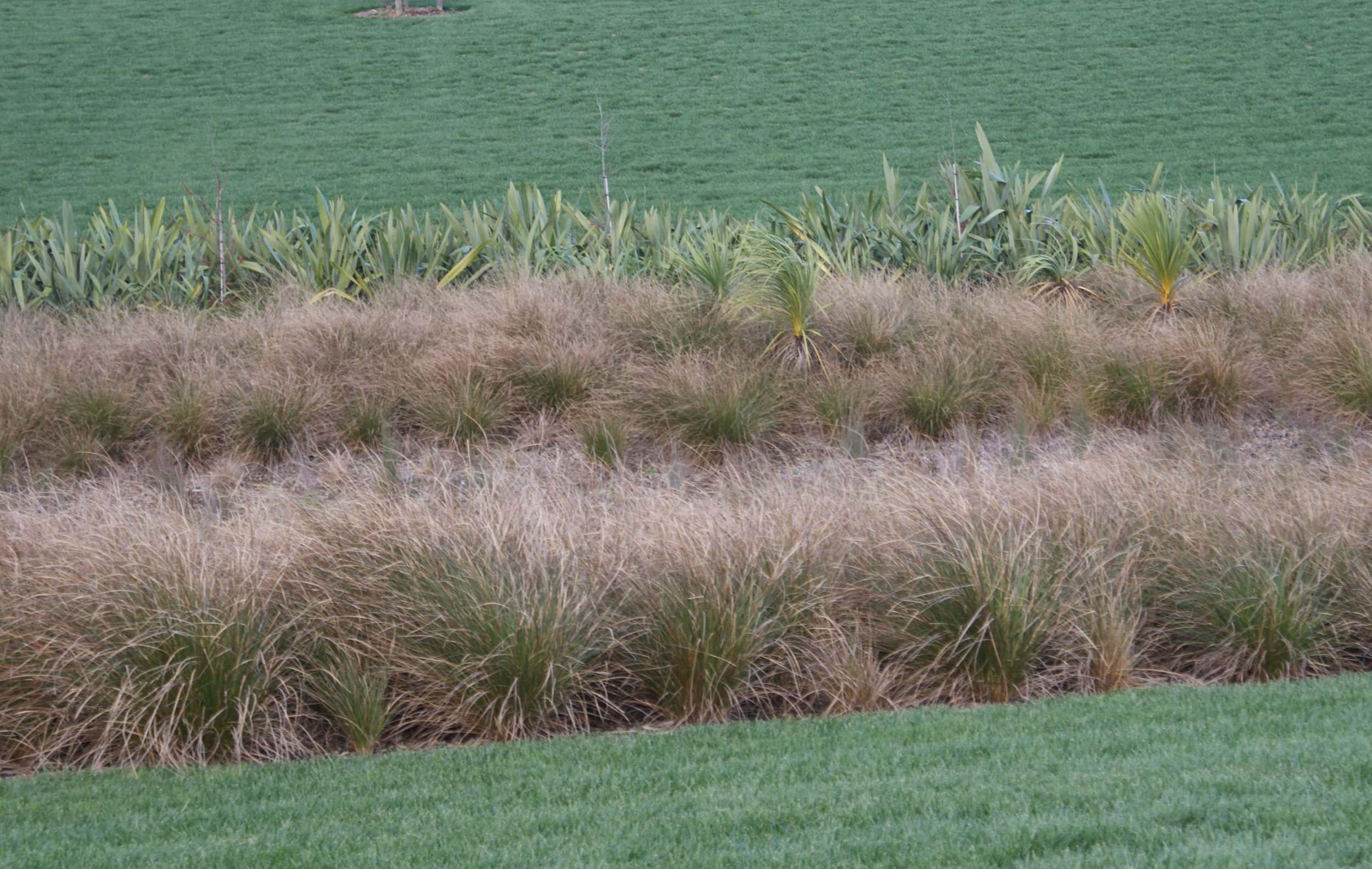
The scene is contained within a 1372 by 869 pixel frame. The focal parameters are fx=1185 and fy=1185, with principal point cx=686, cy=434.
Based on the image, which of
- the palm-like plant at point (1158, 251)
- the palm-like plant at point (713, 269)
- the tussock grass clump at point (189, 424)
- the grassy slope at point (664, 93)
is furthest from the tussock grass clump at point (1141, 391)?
the grassy slope at point (664, 93)

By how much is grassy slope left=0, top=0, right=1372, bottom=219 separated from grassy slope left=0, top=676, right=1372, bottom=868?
1090 centimetres

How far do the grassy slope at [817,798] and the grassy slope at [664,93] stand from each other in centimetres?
1090

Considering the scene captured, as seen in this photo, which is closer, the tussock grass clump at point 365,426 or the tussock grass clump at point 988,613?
→ the tussock grass clump at point 988,613

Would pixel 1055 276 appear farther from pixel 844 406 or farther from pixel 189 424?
pixel 189 424

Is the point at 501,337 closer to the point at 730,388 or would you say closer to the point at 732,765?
the point at 730,388

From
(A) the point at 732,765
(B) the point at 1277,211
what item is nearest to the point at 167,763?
(A) the point at 732,765

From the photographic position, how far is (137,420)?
690 cm

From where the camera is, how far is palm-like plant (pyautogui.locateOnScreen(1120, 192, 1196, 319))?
25.0 ft

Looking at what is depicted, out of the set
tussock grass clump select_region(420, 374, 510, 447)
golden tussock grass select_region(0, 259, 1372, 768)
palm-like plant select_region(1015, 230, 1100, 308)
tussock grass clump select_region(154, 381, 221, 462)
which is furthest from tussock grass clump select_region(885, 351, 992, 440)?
tussock grass clump select_region(154, 381, 221, 462)

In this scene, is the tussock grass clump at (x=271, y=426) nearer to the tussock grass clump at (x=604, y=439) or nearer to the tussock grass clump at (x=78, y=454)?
the tussock grass clump at (x=78, y=454)

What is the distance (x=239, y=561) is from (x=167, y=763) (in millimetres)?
713

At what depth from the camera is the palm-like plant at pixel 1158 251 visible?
7617 mm

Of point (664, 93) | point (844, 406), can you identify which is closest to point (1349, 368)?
point (844, 406)

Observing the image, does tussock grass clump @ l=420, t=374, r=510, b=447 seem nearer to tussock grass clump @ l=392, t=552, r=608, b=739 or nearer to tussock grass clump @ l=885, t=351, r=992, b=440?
tussock grass clump @ l=885, t=351, r=992, b=440
